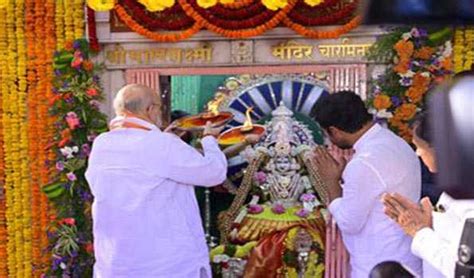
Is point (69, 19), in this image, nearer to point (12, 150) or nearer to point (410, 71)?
point (12, 150)

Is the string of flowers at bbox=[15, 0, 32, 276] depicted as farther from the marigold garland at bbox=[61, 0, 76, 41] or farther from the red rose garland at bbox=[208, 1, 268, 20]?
the red rose garland at bbox=[208, 1, 268, 20]

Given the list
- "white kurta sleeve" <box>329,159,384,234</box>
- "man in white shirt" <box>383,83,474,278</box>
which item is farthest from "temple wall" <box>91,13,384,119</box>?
"man in white shirt" <box>383,83,474,278</box>

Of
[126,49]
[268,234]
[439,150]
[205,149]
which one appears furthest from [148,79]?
[439,150]

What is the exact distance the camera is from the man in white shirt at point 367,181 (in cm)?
400

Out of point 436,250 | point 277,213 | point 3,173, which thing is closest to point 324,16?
point 277,213

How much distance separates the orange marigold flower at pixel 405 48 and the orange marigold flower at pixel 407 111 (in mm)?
319

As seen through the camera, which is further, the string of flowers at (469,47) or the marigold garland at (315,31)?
the marigold garland at (315,31)

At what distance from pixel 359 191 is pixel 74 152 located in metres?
2.71

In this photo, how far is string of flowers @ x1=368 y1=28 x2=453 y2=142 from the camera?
5566 millimetres

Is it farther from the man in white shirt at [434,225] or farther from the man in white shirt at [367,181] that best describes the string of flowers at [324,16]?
the man in white shirt at [434,225]

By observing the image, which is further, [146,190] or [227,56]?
[227,56]

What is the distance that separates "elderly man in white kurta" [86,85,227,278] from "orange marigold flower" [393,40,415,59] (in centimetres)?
176

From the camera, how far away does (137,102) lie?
4.36 m

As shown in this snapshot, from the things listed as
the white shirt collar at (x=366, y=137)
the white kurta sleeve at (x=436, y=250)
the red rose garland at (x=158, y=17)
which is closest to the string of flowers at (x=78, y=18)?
the red rose garland at (x=158, y=17)
